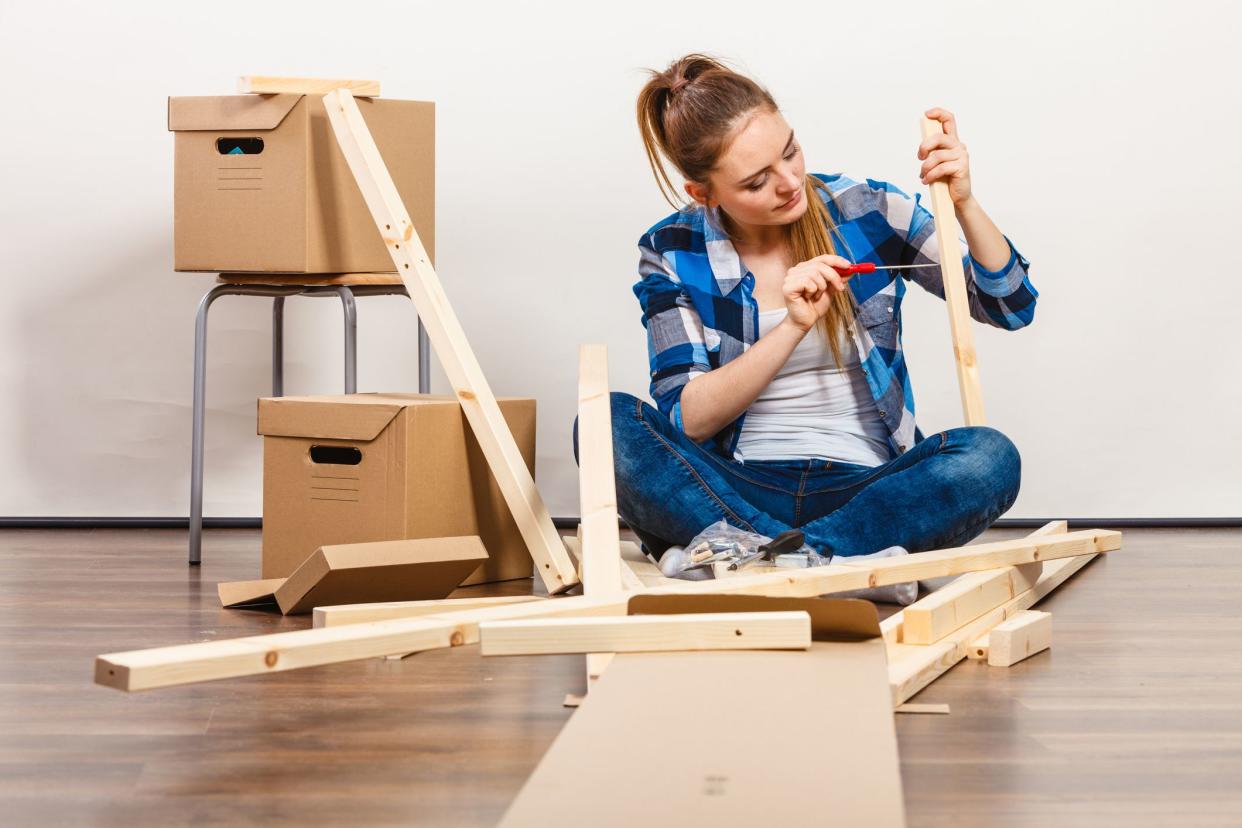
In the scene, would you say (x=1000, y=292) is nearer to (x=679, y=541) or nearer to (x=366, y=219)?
(x=679, y=541)

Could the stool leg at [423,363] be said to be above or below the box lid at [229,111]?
below

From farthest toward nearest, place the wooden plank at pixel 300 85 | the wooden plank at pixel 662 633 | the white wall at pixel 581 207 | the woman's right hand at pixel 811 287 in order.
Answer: the white wall at pixel 581 207 < the wooden plank at pixel 300 85 < the woman's right hand at pixel 811 287 < the wooden plank at pixel 662 633

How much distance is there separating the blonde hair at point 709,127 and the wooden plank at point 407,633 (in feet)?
1.33

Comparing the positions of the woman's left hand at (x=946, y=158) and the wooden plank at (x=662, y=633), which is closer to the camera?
the wooden plank at (x=662, y=633)

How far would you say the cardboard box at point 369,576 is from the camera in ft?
4.90

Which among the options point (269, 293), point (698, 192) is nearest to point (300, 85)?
point (269, 293)

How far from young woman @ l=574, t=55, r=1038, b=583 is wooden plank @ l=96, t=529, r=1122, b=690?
0.12 metres

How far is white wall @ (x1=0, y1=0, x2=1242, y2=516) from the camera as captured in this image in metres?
2.44

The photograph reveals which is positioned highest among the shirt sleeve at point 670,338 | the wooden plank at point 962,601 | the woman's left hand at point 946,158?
the woman's left hand at point 946,158

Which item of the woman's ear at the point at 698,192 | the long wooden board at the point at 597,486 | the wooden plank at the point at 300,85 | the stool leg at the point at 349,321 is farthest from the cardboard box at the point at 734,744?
the wooden plank at the point at 300,85

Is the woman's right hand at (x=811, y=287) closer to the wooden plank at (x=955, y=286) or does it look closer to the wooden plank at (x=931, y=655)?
the wooden plank at (x=955, y=286)

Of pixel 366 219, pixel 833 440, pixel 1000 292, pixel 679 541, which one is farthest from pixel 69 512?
pixel 1000 292

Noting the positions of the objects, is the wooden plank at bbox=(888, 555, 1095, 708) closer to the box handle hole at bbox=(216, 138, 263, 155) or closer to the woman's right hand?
the woman's right hand

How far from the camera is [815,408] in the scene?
185 cm
